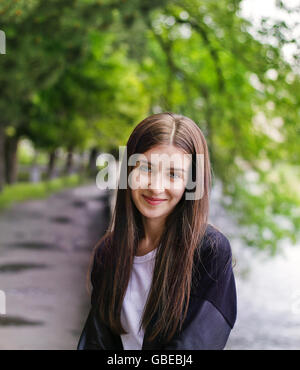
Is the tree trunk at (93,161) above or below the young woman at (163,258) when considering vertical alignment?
above

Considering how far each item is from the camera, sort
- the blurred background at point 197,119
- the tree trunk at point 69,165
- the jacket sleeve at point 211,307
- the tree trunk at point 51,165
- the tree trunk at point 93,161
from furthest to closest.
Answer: the tree trunk at point 93,161, the tree trunk at point 69,165, the tree trunk at point 51,165, the blurred background at point 197,119, the jacket sleeve at point 211,307

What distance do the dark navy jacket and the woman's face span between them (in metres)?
0.10

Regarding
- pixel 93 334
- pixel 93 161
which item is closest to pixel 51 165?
pixel 93 161

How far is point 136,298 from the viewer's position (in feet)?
3.72

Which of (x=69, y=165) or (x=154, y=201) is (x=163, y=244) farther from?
(x=69, y=165)

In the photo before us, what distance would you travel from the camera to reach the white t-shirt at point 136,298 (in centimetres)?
112

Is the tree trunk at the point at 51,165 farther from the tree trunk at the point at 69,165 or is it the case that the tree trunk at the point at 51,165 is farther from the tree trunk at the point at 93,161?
the tree trunk at the point at 93,161

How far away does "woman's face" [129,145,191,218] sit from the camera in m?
1.09

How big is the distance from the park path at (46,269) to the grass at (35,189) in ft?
0.64

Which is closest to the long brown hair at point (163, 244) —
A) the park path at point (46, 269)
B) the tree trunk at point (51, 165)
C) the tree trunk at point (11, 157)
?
the park path at point (46, 269)

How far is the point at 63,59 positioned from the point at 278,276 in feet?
23.2

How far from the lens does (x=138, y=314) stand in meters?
1.13
